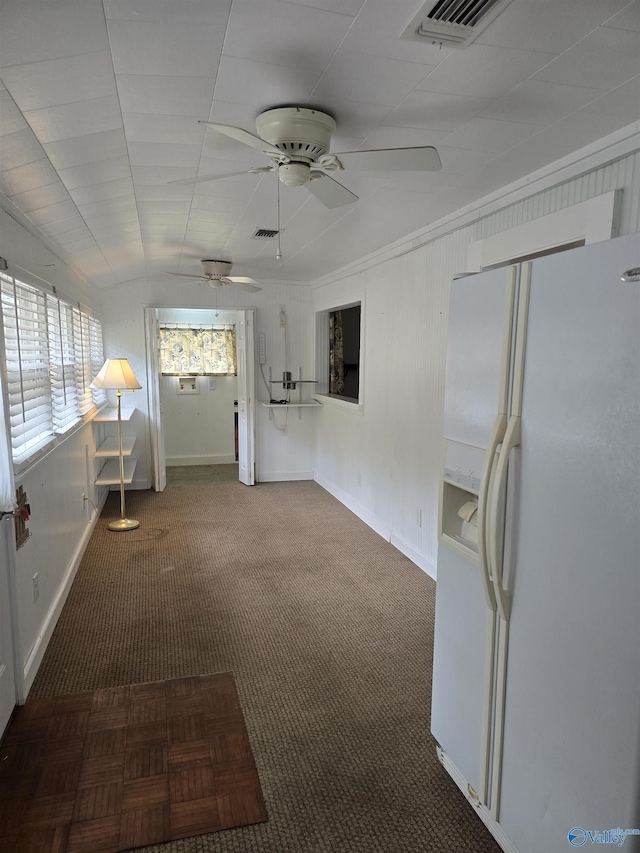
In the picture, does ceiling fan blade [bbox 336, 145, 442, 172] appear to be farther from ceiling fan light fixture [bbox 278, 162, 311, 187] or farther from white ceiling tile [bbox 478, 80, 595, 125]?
white ceiling tile [bbox 478, 80, 595, 125]

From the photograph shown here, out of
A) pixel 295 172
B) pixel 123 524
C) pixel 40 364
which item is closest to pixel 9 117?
pixel 295 172

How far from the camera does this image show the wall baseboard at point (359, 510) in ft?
14.6

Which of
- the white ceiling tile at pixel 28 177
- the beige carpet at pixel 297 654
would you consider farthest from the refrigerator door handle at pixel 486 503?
the white ceiling tile at pixel 28 177

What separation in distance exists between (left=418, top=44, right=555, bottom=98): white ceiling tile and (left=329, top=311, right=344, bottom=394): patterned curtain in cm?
453

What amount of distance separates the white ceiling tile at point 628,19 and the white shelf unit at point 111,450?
178 inches

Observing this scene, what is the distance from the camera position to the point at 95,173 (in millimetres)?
2318

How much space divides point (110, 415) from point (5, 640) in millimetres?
3359

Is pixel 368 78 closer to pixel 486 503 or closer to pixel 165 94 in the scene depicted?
pixel 165 94

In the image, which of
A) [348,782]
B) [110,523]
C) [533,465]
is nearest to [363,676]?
[348,782]

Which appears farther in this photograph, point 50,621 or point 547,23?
point 50,621

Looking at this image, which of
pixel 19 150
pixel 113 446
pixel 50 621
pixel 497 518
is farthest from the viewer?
pixel 113 446

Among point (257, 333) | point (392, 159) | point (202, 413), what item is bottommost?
point (202, 413)

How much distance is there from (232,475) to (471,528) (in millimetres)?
5162

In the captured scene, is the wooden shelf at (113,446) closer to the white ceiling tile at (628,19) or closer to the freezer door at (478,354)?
the freezer door at (478,354)
